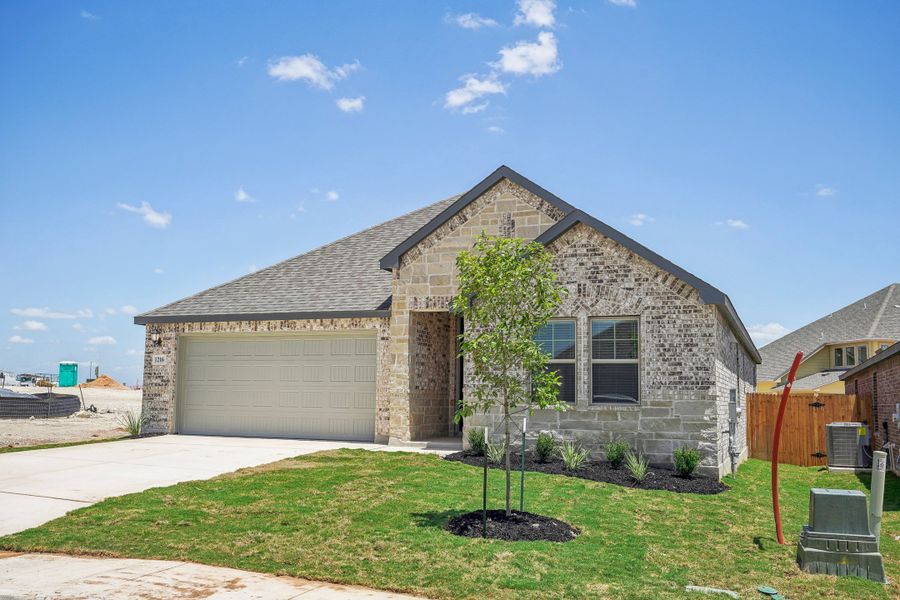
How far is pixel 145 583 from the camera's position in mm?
6699

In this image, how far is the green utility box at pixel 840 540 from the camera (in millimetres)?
7633

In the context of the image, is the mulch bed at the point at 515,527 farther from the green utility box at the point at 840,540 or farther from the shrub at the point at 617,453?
the shrub at the point at 617,453

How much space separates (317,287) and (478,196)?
5288mm

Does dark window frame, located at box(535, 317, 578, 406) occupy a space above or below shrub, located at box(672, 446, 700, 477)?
above

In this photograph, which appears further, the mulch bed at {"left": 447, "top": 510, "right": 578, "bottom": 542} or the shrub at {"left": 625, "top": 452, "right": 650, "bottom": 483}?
the shrub at {"left": 625, "top": 452, "right": 650, "bottom": 483}

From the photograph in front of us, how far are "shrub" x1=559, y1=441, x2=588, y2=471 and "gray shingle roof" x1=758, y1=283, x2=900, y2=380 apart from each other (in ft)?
83.9

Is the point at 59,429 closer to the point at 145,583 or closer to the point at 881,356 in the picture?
the point at 145,583

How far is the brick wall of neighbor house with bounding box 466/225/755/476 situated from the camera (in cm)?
1349

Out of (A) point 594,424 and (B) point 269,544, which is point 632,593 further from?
(A) point 594,424

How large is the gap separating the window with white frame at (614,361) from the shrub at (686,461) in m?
1.37

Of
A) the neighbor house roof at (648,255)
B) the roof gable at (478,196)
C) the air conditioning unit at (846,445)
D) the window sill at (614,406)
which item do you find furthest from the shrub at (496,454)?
the air conditioning unit at (846,445)

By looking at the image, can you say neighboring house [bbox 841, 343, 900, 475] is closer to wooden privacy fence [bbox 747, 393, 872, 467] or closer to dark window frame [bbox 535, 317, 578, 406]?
wooden privacy fence [bbox 747, 393, 872, 467]

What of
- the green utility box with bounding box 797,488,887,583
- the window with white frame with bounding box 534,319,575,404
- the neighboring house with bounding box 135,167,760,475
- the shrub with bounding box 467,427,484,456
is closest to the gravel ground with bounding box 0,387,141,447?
the neighboring house with bounding box 135,167,760,475

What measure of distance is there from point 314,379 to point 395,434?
2.84 m
